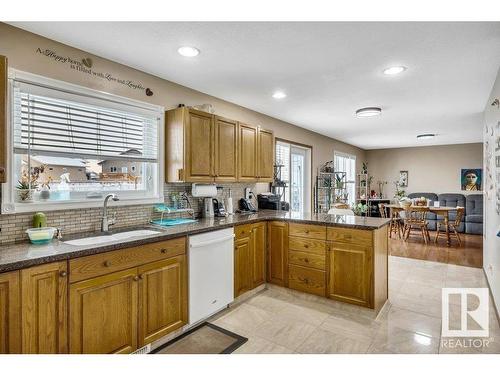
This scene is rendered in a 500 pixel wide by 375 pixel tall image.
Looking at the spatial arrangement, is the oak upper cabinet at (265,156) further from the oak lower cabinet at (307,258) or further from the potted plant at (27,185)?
the potted plant at (27,185)

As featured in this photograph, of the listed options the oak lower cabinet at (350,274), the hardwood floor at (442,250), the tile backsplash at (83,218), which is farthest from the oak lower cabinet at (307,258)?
the hardwood floor at (442,250)

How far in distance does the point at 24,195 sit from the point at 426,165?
9.16 meters

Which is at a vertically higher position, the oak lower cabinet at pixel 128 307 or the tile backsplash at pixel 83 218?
the tile backsplash at pixel 83 218

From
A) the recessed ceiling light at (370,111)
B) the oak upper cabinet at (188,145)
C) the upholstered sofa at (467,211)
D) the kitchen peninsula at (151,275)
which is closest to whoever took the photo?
the kitchen peninsula at (151,275)

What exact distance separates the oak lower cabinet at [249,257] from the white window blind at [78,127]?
4.00ft

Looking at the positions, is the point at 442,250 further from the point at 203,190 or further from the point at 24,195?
the point at 24,195

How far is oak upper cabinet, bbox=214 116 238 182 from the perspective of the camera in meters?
3.13

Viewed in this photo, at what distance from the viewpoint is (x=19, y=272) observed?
4.86 feet

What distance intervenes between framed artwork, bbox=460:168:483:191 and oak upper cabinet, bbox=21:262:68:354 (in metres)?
9.19

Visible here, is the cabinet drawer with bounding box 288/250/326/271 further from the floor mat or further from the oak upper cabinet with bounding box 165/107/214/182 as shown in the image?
the oak upper cabinet with bounding box 165/107/214/182

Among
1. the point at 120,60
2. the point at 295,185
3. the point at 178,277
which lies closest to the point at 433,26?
the point at 120,60

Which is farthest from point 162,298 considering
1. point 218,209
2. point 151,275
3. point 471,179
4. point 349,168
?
point 471,179

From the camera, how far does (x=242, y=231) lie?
301cm

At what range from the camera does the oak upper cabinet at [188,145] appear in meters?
2.80
